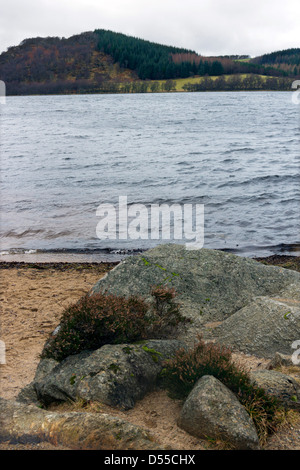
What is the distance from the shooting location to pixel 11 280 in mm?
11969

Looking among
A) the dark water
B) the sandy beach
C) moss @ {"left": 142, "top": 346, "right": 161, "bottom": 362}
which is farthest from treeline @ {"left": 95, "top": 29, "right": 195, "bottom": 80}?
moss @ {"left": 142, "top": 346, "right": 161, "bottom": 362}

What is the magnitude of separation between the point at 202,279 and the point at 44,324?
3.64 metres

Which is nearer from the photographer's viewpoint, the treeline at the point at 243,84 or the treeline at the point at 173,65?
the treeline at the point at 243,84

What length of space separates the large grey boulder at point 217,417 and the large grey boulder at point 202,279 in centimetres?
295

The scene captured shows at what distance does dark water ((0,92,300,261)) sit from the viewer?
52.5 feet

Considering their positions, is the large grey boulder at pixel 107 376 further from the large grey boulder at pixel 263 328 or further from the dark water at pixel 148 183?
the dark water at pixel 148 183

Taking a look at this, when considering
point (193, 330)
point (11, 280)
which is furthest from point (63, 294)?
point (193, 330)

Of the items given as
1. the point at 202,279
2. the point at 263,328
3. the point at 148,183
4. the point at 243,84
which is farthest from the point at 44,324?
the point at 243,84

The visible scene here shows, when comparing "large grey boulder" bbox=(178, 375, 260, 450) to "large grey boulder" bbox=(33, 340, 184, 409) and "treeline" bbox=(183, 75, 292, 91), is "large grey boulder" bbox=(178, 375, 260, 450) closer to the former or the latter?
"large grey boulder" bbox=(33, 340, 184, 409)

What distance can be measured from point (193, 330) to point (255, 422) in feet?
9.25

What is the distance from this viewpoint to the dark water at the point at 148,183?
16.0m

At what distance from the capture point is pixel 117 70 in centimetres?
19000

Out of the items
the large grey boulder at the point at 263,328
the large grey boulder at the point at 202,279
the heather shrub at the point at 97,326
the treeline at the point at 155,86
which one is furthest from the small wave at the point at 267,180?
the treeline at the point at 155,86
